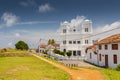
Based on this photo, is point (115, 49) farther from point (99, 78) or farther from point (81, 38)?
point (81, 38)

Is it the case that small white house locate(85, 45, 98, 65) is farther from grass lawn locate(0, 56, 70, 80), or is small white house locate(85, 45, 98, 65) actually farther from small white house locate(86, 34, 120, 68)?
grass lawn locate(0, 56, 70, 80)

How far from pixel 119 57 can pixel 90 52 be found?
59.4ft

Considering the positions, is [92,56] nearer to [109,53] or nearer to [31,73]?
[109,53]

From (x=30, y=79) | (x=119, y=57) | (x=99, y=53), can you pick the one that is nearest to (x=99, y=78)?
(x=30, y=79)

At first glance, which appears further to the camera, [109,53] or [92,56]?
[92,56]

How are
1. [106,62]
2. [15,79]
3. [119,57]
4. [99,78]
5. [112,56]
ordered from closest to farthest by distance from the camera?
[15,79] → [99,78] → [119,57] → [112,56] → [106,62]

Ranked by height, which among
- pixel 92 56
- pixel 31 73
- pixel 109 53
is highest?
pixel 109 53

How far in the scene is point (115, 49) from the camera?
1405 inches

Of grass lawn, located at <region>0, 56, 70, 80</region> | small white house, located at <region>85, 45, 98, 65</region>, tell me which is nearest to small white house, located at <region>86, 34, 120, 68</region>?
small white house, located at <region>85, 45, 98, 65</region>

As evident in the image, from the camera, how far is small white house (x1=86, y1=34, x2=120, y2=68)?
3534 cm

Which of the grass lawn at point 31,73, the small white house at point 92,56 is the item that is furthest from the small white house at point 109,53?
the grass lawn at point 31,73

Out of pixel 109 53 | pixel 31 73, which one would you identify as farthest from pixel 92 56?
pixel 31 73

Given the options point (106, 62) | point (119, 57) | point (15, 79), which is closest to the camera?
point (15, 79)

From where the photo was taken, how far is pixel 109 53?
38.2 m
